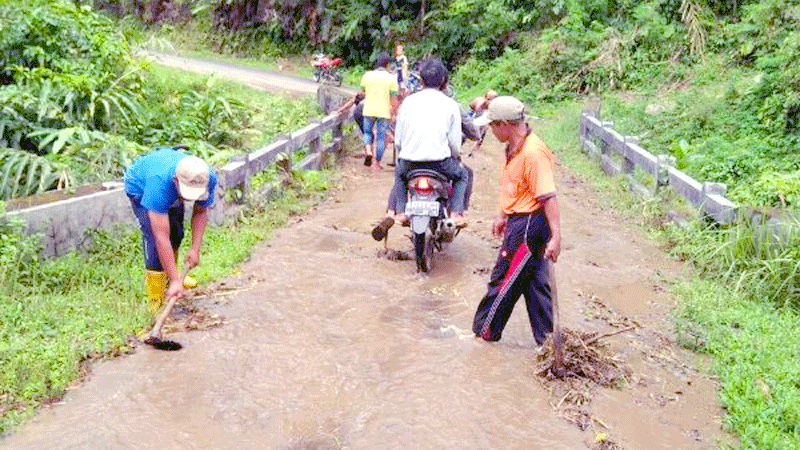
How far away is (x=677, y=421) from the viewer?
5.14m

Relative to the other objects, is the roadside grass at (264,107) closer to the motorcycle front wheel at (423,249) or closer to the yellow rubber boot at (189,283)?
the motorcycle front wheel at (423,249)

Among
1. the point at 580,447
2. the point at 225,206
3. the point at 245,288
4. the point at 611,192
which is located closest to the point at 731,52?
the point at 611,192

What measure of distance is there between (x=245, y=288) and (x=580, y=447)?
353 centimetres

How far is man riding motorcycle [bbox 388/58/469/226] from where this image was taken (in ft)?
25.1

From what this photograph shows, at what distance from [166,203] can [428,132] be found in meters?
2.75

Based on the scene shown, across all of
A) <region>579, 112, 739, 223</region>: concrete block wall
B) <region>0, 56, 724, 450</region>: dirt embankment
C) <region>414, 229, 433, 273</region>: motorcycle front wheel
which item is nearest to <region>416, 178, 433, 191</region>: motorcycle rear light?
<region>414, 229, 433, 273</region>: motorcycle front wheel

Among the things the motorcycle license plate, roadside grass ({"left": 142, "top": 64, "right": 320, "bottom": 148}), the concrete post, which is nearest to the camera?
the motorcycle license plate

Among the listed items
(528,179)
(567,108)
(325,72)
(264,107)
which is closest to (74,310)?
(528,179)

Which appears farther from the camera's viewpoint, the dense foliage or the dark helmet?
the dense foliage

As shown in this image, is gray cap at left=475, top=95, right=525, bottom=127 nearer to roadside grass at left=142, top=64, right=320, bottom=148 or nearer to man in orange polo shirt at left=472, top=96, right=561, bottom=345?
man in orange polo shirt at left=472, top=96, right=561, bottom=345

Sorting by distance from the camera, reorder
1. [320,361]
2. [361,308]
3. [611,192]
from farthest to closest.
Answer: [611,192] < [361,308] < [320,361]

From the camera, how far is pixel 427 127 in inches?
300

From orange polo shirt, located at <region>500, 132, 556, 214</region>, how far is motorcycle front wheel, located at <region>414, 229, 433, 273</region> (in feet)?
6.75

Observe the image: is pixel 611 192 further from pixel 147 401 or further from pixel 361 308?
pixel 147 401
